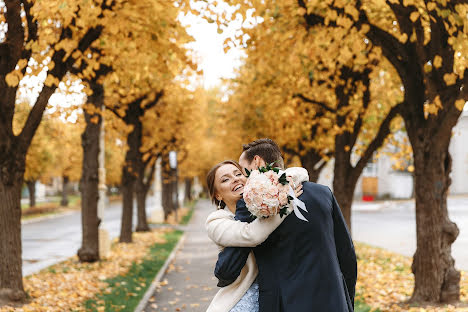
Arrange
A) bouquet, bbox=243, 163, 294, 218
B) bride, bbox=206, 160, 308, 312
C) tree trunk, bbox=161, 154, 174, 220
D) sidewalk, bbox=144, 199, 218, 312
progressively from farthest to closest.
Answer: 1. tree trunk, bbox=161, 154, 174, 220
2. sidewalk, bbox=144, 199, 218, 312
3. bride, bbox=206, 160, 308, 312
4. bouquet, bbox=243, 163, 294, 218

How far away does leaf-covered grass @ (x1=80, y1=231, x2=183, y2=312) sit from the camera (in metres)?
8.68

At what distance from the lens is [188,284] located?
36.7ft

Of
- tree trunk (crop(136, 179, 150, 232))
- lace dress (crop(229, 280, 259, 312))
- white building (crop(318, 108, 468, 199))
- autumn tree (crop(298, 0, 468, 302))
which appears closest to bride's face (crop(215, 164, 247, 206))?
lace dress (crop(229, 280, 259, 312))

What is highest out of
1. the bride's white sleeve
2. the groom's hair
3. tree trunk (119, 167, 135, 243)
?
the groom's hair

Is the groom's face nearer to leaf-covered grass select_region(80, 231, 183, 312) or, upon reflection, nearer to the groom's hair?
the groom's hair

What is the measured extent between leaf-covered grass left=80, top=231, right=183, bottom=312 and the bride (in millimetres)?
5810

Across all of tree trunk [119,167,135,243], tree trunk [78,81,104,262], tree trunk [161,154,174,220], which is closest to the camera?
tree trunk [78,81,104,262]

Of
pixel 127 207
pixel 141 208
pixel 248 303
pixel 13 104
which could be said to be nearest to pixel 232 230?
pixel 248 303

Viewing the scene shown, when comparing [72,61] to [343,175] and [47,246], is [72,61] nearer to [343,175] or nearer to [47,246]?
[343,175]

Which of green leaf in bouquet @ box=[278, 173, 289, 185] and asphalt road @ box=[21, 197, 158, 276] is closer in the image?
green leaf in bouquet @ box=[278, 173, 289, 185]

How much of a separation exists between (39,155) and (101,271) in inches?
1155

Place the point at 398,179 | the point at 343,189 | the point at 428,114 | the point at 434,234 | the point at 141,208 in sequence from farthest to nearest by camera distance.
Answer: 1. the point at 398,179
2. the point at 141,208
3. the point at 343,189
4. the point at 428,114
5. the point at 434,234

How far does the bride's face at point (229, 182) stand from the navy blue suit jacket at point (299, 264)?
0.19 m

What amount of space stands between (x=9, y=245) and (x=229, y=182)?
637 cm
